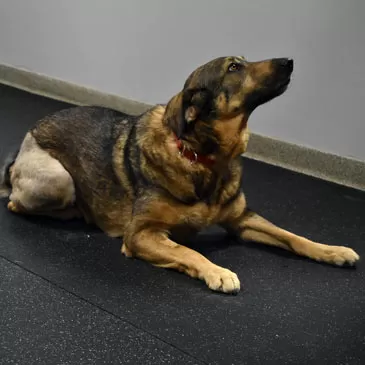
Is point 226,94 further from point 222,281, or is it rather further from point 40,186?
point 40,186

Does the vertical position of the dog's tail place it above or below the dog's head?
below

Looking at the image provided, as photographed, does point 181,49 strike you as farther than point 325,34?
Yes

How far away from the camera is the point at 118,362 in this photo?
6.18 feet

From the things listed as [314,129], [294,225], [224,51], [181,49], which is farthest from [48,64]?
[294,225]

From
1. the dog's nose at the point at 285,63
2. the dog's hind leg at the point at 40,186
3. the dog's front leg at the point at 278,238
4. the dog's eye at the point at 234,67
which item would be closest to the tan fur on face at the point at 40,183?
the dog's hind leg at the point at 40,186

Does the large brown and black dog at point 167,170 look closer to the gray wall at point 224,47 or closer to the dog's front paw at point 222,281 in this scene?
the dog's front paw at point 222,281

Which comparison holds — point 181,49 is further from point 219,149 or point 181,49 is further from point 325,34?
point 219,149

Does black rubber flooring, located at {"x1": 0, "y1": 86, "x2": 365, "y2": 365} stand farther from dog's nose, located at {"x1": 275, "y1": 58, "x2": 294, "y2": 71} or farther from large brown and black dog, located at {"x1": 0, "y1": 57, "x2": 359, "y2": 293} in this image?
dog's nose, located at {"x1": 275, "y1": 58, "x2": 294, "y2": 71}

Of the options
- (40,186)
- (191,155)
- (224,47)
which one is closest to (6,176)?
(40,186)

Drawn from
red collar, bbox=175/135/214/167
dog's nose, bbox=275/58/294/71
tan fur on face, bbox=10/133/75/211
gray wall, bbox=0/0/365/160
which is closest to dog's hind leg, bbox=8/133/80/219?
tan fur on face, bbox=10/133/75/211

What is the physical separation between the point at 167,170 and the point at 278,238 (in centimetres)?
59

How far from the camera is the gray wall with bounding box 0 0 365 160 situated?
127 inches

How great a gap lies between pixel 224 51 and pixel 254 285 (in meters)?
1.80

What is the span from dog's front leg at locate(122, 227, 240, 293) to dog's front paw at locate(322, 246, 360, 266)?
45 cm
